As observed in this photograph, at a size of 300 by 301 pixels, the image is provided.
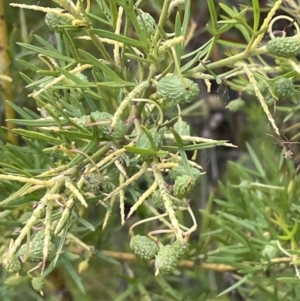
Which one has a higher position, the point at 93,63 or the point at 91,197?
the point at 93,63

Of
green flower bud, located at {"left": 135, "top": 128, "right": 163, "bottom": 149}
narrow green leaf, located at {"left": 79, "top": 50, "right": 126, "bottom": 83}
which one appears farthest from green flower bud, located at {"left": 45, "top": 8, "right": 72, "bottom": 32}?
green flower bud, located at {"left": 135, "top": 128, "right": 163, "bottom": 149}

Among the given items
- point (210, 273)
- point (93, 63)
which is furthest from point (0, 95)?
point (210, 273)

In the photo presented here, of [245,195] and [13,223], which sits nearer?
[13,223]

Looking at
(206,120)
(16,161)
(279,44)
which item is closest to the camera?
(279,44)

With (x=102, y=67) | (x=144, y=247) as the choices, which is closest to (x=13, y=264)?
(x=144, y=247)

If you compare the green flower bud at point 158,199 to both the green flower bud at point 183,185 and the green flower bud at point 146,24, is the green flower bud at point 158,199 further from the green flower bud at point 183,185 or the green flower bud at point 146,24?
the green flower bud at point 146,24

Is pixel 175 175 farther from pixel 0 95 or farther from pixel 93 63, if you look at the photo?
pixel 0 95

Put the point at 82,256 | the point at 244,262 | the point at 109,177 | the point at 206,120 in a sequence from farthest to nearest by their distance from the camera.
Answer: the point at 206,120 → the point at 82,256 → the point at 244,262 → the point at 109,177

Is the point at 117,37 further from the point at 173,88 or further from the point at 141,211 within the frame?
the point at 141,211

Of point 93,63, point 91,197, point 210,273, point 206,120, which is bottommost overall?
point 210,273
